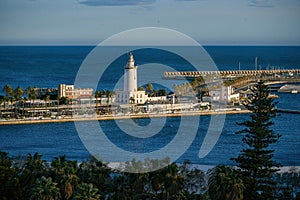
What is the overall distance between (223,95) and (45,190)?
1470 inches

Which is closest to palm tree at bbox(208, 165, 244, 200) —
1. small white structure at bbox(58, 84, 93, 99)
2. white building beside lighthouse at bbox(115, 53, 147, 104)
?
white building beside lighthouse at bbox(115, 53, 147, 104)

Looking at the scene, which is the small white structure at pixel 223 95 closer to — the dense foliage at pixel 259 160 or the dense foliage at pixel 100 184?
the dense foliage at pixel 259 160

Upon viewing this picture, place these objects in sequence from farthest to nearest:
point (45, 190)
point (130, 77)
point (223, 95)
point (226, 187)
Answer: point (223, 95) < point (130, 77) < point (226, 187) < point (45, 190)

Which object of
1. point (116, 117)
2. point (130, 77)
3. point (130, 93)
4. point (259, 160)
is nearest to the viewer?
point (259, 160)

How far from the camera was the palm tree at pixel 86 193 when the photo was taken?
1555 centimetres

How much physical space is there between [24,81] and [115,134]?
124 ft

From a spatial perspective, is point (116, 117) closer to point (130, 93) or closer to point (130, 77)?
point (130, 93)

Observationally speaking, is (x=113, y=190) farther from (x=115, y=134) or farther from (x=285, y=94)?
(x=285, y=94)

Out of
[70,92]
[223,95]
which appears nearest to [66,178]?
[70,92]

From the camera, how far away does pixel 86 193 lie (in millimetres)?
15617

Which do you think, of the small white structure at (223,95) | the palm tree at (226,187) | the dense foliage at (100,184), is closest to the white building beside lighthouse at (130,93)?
the small white structure at (223,95)

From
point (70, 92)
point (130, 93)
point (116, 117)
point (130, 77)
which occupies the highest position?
point (130, 77)

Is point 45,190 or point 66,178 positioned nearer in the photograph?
point 45,190

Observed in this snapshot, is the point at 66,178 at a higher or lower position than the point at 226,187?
higher
